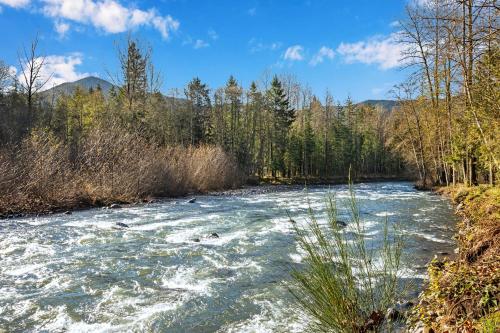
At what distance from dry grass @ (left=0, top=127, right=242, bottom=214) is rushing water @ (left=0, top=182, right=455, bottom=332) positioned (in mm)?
2911

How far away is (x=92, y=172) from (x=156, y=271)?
47.4 ft

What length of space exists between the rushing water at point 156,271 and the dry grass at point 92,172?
115 inches

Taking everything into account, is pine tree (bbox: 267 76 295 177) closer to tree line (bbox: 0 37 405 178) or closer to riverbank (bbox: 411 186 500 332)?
tree line (bbox: 0 37 405 178)

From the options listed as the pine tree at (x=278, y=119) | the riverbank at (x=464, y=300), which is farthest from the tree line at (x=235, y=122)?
the riverbank at (x=464, y=300)

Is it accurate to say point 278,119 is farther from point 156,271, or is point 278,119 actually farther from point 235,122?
point 156,271

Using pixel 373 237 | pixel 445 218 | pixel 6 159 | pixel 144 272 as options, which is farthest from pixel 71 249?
pixel 445 218

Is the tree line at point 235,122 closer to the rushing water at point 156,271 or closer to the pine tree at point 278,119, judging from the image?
the pine tree at point 278,119

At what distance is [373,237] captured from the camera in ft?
35.7

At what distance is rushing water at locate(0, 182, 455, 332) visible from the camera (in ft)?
18.0

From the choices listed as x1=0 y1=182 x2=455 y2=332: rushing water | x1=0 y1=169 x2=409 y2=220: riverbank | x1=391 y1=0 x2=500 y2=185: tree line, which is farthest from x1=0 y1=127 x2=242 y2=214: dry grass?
x1=391 y1=0 x2=500 y2=185: tree line

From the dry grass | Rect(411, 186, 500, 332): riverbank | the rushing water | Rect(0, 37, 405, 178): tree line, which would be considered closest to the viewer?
Rect(411, 186, 500, 332): riverbank

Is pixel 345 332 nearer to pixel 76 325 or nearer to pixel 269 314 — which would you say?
pixel 269 314

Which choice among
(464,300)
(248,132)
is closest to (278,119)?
(248,132)

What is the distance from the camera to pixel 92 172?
67.2 feet
